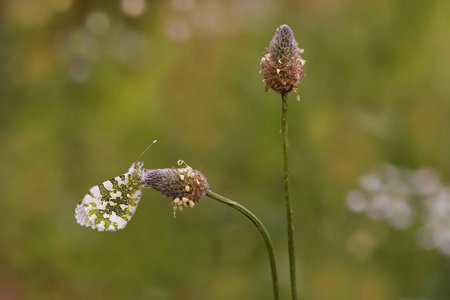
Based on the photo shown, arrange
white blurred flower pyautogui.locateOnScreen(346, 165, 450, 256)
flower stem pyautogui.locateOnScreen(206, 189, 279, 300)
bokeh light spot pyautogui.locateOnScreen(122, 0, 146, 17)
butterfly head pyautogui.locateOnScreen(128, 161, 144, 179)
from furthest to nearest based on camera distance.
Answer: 1. bokeh light spot pyautogui.locateOnScreen(122, 0, 146, 17)
2. white blurred flower pyautogui.locateOnScreen(346, 165, 450, 256)
3. butterfly head pyautogui.locateOnScreen(128, 161, 144, 179)
4. flower stem pyautogui.locateOnScreen(206, 189, 279, 300)

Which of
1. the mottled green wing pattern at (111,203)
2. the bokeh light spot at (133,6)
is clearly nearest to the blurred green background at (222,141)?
the bokeh light spot at (133,6)

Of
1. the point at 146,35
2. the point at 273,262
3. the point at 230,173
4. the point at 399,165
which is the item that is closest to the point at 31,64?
the point at 146,35

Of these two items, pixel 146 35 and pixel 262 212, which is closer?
pixel 262 212

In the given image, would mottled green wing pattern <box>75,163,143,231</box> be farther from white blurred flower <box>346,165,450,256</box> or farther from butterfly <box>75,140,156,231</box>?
white blurred flower <box>346,165,450,256</box>

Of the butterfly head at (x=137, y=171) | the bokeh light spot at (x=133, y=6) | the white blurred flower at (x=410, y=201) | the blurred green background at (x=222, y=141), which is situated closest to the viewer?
the butterfly head at (x=137, y=171)

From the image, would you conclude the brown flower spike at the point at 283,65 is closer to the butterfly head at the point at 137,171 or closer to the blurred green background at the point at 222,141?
the butterfly head at the point at 137,171

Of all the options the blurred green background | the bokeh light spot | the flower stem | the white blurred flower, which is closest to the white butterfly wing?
the flower stem

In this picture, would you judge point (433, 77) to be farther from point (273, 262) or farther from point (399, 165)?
point (273, 262)
